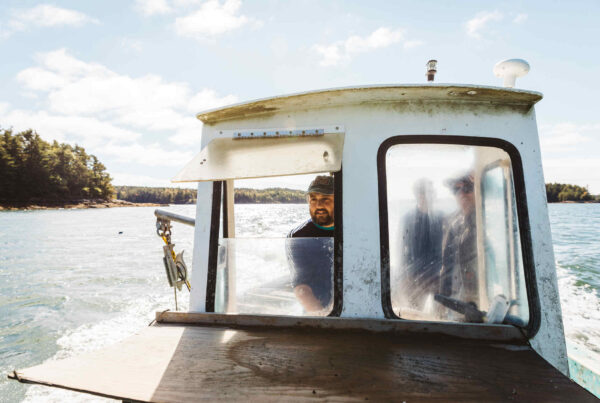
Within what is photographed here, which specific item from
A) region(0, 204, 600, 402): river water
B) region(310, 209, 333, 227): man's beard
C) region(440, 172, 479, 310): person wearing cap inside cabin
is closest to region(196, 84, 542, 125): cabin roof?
region(440, 172, 479, 310): person wearing cap inside cabin

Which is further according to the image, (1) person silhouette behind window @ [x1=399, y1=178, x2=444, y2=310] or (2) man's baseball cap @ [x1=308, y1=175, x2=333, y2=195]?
(2) man's baseball cap @ [x1=308, y1=175, x2=333, y2=195]

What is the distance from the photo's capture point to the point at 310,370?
1.40 m

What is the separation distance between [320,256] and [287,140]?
0.78m

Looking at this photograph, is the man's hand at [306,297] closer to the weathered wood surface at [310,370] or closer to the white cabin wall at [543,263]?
the weathered wood surface at [310,370]

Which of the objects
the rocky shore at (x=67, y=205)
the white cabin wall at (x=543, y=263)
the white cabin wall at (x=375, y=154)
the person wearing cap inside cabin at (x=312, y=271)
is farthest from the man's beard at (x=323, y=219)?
the rocky shore at (x=67, y=205)

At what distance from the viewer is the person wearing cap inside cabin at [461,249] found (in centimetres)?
205

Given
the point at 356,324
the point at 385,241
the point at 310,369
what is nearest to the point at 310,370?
the point at 310,369

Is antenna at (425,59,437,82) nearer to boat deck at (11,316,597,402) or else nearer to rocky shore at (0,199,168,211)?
boat deck at (11,316,597,402)

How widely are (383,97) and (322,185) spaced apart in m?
1.31

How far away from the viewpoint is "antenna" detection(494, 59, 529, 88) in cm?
215

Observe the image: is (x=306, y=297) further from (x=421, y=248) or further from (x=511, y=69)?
(x=511, y=69)

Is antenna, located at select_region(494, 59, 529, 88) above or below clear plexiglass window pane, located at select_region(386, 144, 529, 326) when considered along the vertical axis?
above

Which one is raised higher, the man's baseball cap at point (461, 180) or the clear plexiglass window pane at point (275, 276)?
the man's baseball cap at point (461, 180)

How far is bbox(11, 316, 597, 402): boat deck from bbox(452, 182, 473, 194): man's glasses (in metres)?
0.93
